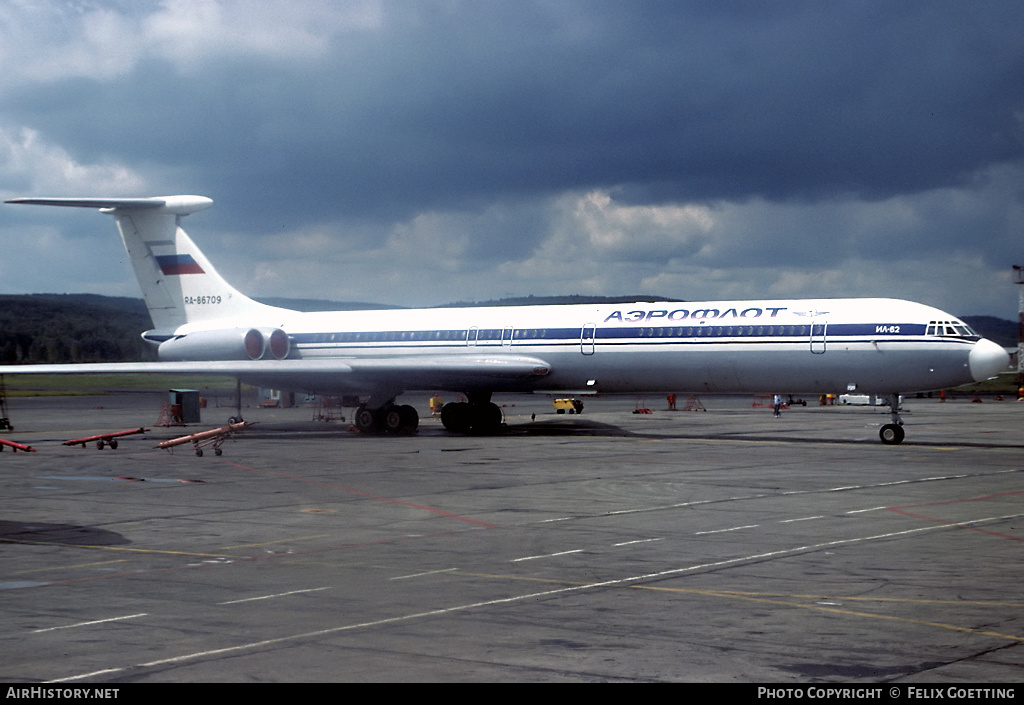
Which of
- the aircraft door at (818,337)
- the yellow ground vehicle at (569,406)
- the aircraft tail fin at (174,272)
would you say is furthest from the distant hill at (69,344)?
the aircraft door at (818,337)

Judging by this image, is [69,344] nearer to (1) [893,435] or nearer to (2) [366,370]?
(2) [366,370]

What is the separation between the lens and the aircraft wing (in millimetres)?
37125

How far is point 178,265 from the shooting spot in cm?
4428

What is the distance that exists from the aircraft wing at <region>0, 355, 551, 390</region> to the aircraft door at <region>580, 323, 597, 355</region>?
5.25 ft

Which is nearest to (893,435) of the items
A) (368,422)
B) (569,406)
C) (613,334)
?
(613,334)

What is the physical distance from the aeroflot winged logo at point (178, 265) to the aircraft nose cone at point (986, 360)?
28650mm

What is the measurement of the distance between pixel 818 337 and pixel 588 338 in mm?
7578

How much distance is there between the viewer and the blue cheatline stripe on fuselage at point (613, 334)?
31.5 meters

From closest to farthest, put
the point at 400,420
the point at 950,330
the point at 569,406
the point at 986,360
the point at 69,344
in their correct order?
the point at 986,360 → the point at 950,330 → the point at 400,420 → the point at 569,406 → the point at 69,344

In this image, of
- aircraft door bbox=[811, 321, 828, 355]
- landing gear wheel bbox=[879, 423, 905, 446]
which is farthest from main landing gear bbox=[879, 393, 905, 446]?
aircraft door bbox=[811, 321, 828, 355]

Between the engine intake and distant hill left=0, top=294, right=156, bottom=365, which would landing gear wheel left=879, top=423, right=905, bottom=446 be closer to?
the engine intake

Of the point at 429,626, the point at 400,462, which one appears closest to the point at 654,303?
the point at 400,462
